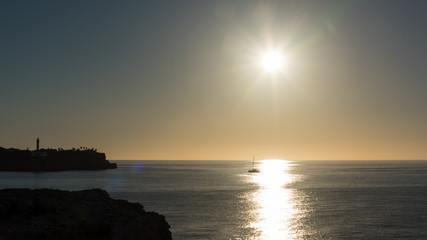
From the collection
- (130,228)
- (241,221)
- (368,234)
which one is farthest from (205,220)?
(130,228)

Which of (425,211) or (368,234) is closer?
(368,234)

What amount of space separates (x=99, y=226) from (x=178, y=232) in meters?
28.7

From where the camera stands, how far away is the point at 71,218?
71.5ft

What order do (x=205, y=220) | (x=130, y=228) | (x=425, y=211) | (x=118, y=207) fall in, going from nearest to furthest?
(x=130, y=228)
(x=118, y=207)
(x=205, y=220)
(x=425, y=211)

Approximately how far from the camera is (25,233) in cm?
1903

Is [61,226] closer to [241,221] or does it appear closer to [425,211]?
[241,221]

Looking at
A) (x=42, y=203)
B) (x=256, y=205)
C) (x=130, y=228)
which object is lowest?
(x=256, y=205)

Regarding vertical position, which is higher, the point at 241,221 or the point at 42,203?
the point at 42,203

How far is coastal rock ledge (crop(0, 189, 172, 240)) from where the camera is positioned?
19.8 m

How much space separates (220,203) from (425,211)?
37581 millimetres

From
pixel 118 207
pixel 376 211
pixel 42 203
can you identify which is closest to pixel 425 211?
pixel 376 211

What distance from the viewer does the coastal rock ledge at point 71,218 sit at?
64.9 ft

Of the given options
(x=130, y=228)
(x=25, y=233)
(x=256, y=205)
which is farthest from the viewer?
(x=256, y=205)

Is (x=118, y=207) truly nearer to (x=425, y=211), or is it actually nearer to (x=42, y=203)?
(x=42, y=203)
